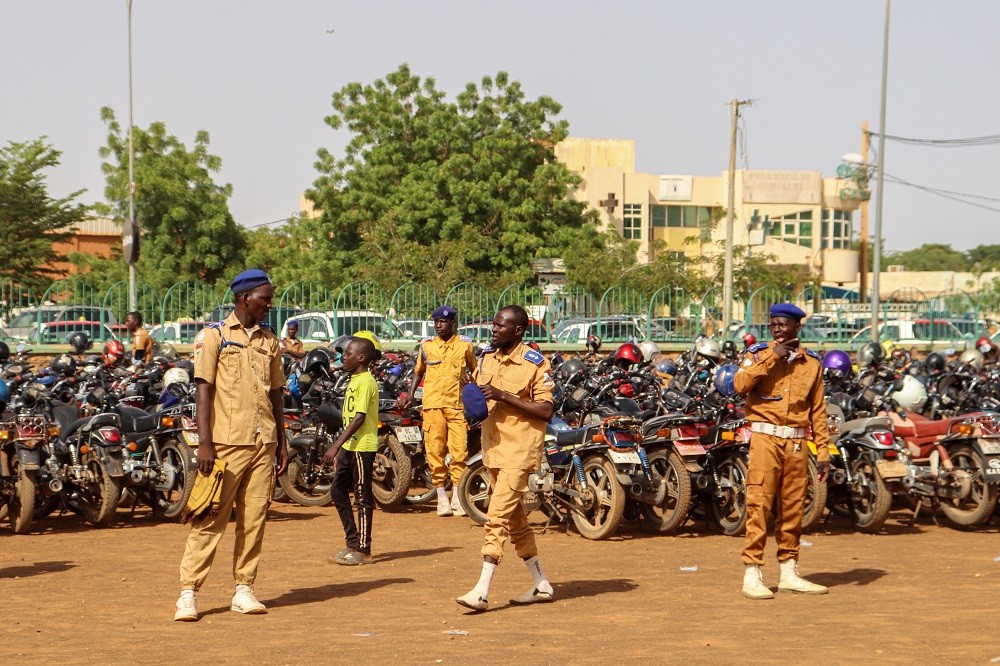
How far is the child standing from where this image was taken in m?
10.1

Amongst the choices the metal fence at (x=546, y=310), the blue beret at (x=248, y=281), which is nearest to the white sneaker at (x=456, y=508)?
the blue beret at (x=248, y=281)

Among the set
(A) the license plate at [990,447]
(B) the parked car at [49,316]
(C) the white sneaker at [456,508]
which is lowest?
(C) the white sneaker at [456,508]

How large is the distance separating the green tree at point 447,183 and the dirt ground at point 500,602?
30.1 m

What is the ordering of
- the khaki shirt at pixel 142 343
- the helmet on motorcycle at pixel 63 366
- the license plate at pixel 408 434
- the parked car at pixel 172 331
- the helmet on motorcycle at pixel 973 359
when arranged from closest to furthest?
the license plate at pixel 408 434, the helmet on motorcycle at pixel 63 366, the helmet on motorcycle at pixel 973 359, the khaki shirt at pixel 142 343, the parked car at pixel 172 331

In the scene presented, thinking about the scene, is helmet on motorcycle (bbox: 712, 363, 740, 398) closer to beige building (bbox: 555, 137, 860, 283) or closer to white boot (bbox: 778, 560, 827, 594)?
white boot (bbox: 778, 560, 827, 594)

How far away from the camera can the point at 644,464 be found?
Answer: 11203mm

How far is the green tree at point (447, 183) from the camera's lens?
41.8 meters

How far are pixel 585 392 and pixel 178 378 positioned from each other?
13.8 feet

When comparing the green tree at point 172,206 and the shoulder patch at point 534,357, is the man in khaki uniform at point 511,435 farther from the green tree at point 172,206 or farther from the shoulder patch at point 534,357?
the green tree at point 172,206

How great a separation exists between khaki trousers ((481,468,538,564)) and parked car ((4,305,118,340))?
49.3ft

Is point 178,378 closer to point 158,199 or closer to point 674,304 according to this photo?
point 674,304

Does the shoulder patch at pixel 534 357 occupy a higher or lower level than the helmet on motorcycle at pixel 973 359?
higher

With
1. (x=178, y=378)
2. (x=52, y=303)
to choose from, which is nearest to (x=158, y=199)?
(x=52, y=303)

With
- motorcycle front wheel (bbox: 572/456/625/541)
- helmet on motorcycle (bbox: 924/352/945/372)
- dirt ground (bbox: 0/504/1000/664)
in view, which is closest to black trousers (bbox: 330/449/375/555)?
dirt ground (bbox: 0/504/1000/664)
